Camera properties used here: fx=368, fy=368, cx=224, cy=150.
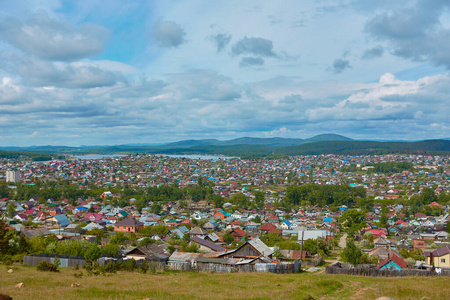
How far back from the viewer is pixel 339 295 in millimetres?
11570

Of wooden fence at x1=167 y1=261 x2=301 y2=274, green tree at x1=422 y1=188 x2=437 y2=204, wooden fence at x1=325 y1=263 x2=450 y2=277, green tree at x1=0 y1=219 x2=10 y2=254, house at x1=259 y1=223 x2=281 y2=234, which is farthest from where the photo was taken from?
green tree at x1=422 y1=188 x2=437 y2=204

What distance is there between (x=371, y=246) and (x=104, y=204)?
46.2 m

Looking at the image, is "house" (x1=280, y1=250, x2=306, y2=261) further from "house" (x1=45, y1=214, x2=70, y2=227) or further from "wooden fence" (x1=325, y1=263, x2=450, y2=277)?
"house" (x1=45, y1=214, x2=70, y2=227)

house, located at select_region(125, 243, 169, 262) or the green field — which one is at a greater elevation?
the green field

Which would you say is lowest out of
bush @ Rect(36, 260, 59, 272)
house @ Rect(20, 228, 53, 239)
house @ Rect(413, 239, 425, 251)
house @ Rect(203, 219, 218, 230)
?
house @ Rect(203, 219, 218, 230)

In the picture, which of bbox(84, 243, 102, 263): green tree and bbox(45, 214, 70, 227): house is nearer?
bbox(84, 243, 102, 263): green tree

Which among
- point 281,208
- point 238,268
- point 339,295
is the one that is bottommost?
point 281,208

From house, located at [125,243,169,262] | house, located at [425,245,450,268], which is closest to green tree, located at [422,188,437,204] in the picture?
house, located at [425,245,450,268]

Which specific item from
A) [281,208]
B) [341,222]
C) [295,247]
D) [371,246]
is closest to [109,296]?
[295,247]

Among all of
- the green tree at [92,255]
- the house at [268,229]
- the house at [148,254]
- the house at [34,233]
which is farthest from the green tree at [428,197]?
the green tree at [92,255]

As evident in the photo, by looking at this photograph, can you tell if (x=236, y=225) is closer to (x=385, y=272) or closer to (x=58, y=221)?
(x=58, y=221)

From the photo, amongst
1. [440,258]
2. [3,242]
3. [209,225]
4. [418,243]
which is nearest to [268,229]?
[209,225]

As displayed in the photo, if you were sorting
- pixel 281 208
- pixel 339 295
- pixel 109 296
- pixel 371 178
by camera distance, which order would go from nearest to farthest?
1. pixel 109 296
2. pixel 339 295
3. pixel 281 208
4. pixel 371 178

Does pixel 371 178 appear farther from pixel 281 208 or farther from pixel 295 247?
pixel 295 247
